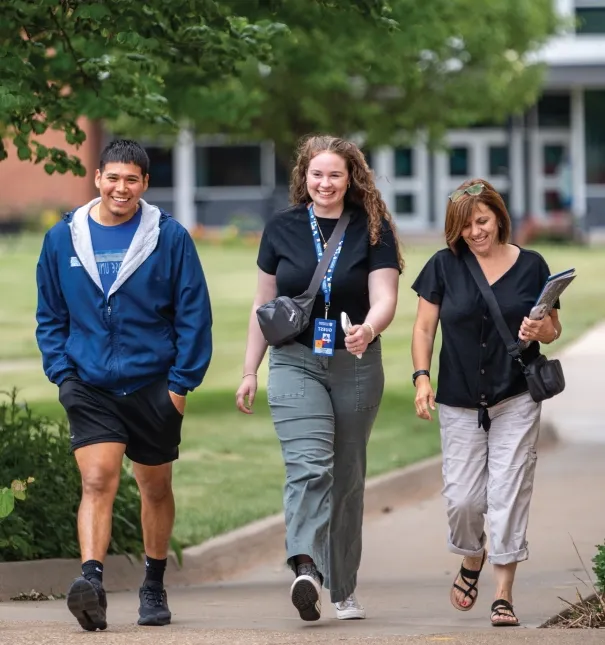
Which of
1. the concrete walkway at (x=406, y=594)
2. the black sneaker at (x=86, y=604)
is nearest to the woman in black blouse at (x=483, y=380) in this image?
the concrete walkway at (x=406, y=594)

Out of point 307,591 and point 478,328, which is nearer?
point 307,591

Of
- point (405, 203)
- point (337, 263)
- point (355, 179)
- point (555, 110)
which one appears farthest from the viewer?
point (405, 203)

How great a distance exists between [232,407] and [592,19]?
36256mm

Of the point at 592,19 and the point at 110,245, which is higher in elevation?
the point at 592,19

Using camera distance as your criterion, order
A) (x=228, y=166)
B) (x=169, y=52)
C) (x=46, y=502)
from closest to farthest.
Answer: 1. (x=46, y=502)
2. (x=169, y=52)
3. (x=228, y=166)

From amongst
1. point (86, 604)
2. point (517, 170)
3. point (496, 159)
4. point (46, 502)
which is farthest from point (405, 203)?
point (86, 604)

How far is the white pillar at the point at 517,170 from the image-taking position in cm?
4772

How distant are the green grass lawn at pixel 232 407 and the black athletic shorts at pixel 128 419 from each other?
260 cm

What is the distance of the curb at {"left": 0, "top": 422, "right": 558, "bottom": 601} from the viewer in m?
7.97

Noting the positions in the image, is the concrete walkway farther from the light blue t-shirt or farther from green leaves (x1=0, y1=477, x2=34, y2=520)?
the light blue t-shirt

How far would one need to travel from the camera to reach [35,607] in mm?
7367

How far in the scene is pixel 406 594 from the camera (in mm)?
7973

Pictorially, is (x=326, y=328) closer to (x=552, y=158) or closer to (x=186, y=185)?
(x=552, y=158)

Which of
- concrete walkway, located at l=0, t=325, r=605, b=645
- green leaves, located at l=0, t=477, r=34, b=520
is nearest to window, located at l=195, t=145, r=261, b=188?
concrete walkway, located at l=0, t=325, r=605, b=645
